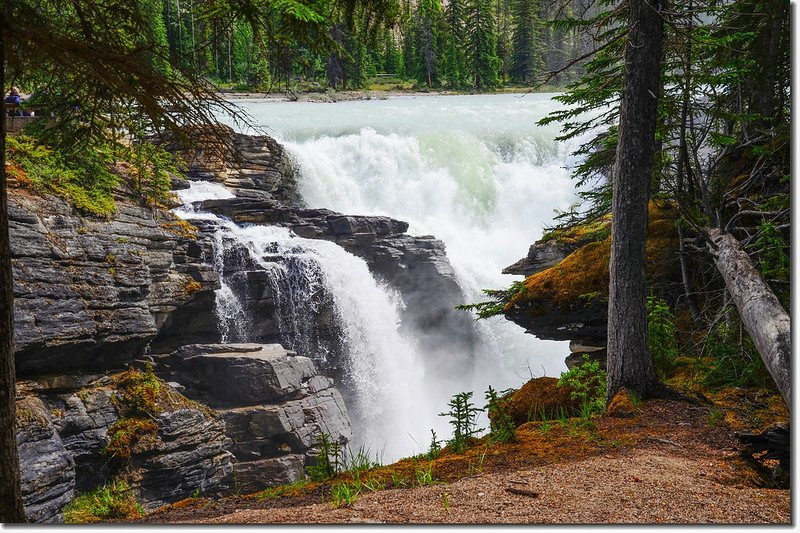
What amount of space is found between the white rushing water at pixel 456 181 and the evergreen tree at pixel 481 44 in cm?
301

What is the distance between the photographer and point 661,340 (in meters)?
7.44

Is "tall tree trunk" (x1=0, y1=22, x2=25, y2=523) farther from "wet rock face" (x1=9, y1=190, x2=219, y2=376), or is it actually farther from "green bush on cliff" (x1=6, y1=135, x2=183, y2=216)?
"green bush on cliff" (x1=6, y1=135, x2=183, y2=216)

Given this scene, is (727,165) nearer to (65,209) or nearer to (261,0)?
(261,0)

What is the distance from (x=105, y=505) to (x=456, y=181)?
19.3m

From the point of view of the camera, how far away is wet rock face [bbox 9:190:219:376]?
1020 centimetres

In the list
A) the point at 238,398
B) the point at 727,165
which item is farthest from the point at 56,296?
the point at 727,165

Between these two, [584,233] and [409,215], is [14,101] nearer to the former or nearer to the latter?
[584,233]

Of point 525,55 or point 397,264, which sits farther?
point 525,55

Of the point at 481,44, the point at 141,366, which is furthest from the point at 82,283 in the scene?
the point at 481,44

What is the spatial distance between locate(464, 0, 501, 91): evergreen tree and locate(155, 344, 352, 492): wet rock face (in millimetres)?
8860

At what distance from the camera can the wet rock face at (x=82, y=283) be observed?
1020 cm

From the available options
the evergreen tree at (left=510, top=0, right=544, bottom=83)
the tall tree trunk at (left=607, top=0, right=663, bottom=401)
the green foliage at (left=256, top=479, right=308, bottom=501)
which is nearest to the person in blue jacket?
the green foliage at (left=256, top=479, right=308, bottom=501)

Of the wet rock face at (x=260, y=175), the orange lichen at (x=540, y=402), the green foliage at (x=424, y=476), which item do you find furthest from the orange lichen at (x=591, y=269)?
the wet rock face at (x=260, y=175)

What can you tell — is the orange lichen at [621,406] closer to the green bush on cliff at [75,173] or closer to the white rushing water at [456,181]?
the green bush on cliff at [75,173]
